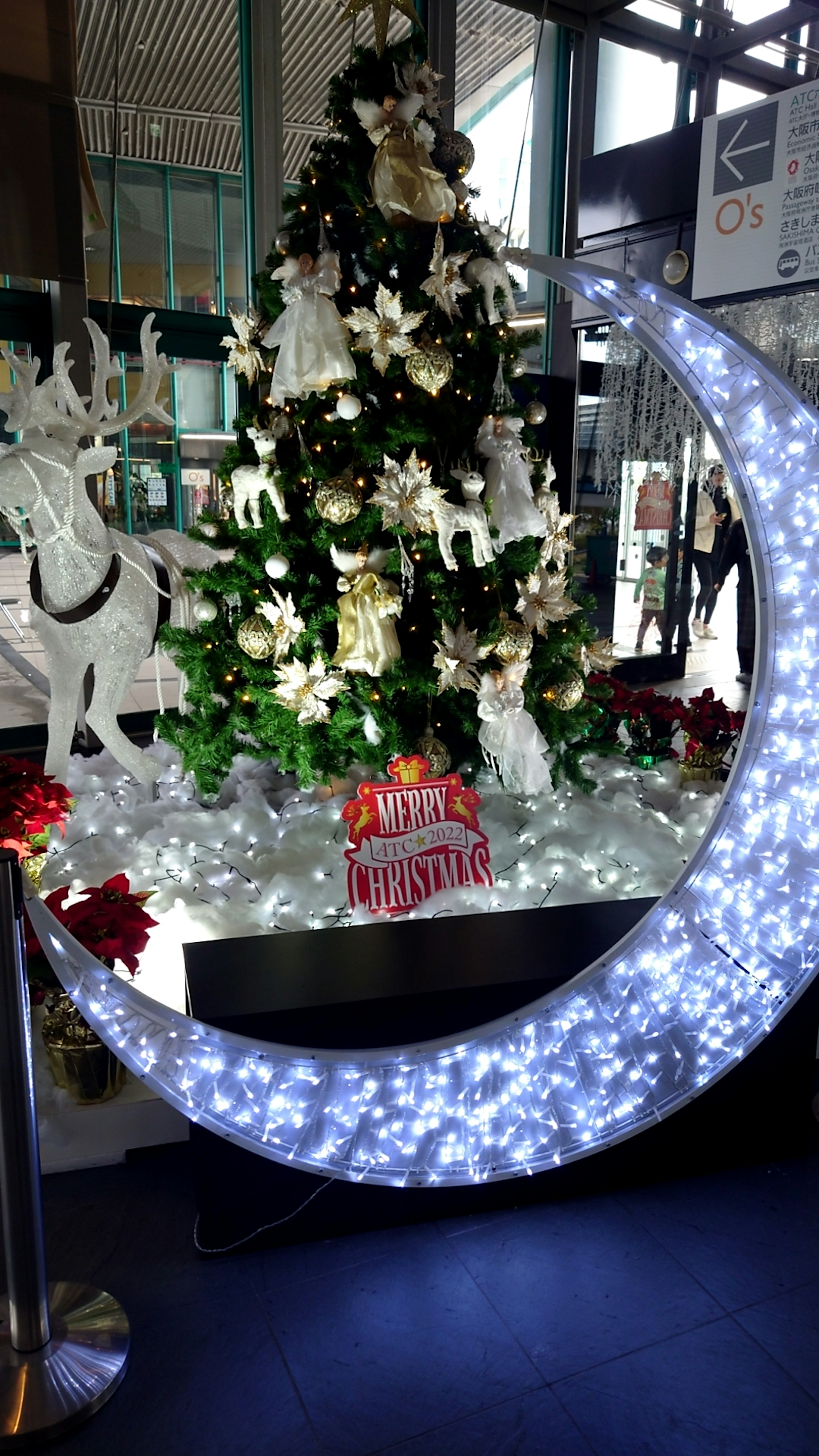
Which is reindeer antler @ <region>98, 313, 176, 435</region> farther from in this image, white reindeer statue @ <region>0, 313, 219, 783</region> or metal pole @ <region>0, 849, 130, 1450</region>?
metal pole @ <region>0, 849, 130, 1450</region>

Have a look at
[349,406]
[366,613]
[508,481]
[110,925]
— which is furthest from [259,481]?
[110,925]

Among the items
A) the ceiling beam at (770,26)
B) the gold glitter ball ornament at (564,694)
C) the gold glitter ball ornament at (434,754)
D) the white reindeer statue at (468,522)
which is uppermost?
the ceiling beam at (770,26)

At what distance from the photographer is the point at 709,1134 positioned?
221cm

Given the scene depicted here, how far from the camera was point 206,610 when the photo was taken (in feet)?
11.4

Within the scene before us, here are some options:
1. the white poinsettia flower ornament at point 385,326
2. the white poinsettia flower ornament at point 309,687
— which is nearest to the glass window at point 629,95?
the white poinsettia flower ornament at point 385,326

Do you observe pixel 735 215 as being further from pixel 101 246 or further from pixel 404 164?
pixel 101 246

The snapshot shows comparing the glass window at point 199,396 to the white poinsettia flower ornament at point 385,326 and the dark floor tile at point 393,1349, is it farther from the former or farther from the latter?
the dark floor tile at point 393,1349

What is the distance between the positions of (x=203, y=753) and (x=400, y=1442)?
2.35 meters

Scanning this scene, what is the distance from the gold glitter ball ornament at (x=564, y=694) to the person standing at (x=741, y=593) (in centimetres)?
414

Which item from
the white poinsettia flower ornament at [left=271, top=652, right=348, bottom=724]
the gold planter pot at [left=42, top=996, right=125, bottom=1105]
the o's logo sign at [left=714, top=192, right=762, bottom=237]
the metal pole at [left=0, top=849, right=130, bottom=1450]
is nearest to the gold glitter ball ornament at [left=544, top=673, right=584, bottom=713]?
the white poinsettia flower ornament at [left=271, top=652, right=348, bottom=724]

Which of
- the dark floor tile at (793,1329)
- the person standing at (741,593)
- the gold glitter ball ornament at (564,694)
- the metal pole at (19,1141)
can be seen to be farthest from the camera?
the person standing at (741,593)

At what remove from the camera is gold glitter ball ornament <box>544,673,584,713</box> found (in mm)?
3570

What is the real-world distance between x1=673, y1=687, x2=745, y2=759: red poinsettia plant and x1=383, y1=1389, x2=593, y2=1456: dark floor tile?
10.2 ft

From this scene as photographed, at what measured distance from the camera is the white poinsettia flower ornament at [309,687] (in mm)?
3305
